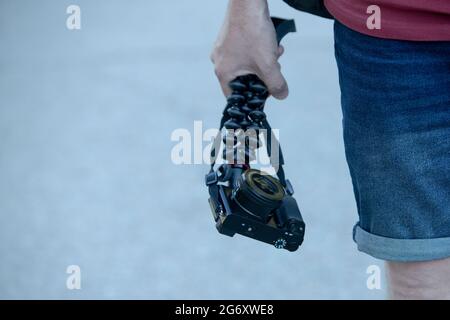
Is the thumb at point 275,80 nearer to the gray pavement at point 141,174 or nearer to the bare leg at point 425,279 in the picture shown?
the bare leg at point 425,279

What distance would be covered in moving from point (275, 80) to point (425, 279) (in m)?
0.40

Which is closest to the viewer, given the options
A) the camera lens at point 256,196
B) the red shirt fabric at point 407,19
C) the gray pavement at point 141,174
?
the red shirt fabric at point 407,19

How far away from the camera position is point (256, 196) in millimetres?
1657

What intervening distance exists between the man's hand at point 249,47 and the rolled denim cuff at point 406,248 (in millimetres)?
302

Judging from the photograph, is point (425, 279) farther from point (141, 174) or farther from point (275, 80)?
point (141, 174)

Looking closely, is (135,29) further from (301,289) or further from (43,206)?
(301,289)

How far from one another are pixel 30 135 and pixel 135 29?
201cm

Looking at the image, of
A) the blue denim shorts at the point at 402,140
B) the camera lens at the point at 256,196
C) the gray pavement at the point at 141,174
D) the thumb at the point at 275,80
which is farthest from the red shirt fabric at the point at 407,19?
the gray pavement at the point at 141,174

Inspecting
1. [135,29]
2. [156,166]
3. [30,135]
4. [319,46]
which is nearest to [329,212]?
[156,166]

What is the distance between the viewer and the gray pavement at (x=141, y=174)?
313cm

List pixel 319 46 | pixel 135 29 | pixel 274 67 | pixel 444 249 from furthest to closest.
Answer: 1. pixel 135 29
2. pixel 319 46
3. pixel 274 67
4. pixel 444 249

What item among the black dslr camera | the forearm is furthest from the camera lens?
the forearm

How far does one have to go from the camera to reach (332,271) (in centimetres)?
315
